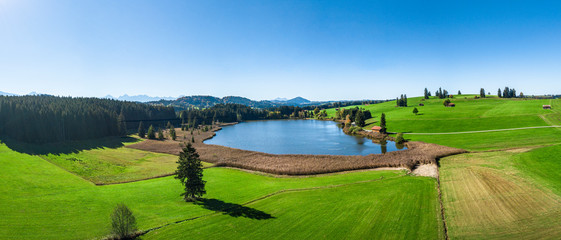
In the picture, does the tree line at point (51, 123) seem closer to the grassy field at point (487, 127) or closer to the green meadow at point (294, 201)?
the green meadow at point (294, 201)

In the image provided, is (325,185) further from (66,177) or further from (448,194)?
(66,177)

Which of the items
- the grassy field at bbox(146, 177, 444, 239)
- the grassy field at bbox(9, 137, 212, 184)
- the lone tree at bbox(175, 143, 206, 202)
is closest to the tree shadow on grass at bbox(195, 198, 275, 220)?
the grassy field at bbox(146, 177, 444, 239)

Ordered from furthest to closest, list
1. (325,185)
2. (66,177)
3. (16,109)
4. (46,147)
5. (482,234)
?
1. (16,109)
2. (46,147)
3. (66,177)
4. (325,185)
5. (482,234)

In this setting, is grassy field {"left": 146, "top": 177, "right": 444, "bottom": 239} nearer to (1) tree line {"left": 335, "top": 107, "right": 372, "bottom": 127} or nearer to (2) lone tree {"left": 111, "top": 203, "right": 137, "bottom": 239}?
(2) lone tree {"left": 111, "top": 203, "right": 137, "bottom": 239}

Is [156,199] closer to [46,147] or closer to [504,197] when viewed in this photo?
[504,197]

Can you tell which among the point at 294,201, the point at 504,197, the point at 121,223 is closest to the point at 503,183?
the point at 504,197

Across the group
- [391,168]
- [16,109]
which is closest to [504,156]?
[391,168]
